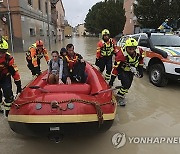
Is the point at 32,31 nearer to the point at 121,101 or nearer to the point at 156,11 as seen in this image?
the point at 156,11

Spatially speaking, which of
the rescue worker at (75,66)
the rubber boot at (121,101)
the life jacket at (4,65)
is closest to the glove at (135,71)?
the rubber boot at (121,101)

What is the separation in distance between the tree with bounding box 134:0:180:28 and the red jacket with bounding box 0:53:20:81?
19615 millimetres

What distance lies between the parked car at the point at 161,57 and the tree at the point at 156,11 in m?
14.8

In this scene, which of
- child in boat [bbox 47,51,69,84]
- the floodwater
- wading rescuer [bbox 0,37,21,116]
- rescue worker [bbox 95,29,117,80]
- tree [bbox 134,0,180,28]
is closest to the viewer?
the floodwater

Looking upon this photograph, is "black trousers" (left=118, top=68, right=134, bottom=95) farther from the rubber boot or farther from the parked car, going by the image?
the parked car

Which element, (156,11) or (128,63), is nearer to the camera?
(128,63)

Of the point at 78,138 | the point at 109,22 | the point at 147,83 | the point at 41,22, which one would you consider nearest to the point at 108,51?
the point at 147,83

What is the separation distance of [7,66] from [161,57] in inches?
175

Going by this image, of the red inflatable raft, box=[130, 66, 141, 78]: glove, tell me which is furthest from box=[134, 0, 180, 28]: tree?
the red inflatable raft

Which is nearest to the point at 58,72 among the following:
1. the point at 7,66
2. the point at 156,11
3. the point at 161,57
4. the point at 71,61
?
the point at 71,61

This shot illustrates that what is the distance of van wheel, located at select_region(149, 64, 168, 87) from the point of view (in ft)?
23.3

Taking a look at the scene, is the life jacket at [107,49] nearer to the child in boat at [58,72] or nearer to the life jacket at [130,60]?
the life jacket at [130,60]

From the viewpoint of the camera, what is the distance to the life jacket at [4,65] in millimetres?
4712

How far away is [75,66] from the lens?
5133 millimetres
